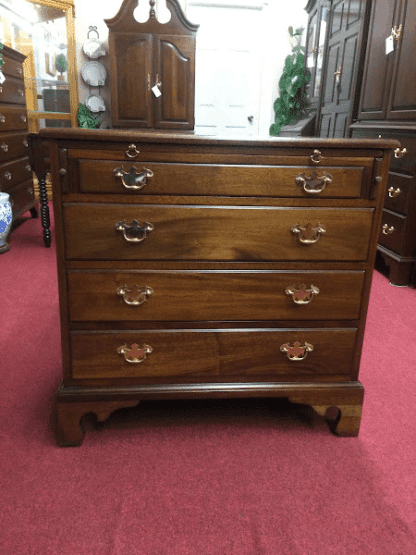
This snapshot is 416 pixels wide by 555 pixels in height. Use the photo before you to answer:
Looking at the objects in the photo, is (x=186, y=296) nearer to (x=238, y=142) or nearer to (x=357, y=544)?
(x=238, y=142)

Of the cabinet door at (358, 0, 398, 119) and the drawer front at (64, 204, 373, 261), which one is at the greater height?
the cabinet door at (358, 0, 398, 119)

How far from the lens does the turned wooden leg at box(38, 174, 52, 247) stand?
10.8 ft

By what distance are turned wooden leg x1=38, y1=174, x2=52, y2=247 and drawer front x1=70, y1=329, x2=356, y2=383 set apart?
219 centimetres

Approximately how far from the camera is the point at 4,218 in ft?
11.0

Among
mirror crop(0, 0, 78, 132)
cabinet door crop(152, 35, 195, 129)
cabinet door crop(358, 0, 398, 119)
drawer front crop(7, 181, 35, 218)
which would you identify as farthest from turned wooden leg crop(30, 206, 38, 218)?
cabinet door crop(358, 0, 398, 119)

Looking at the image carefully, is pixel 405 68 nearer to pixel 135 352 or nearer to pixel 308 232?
pixel 308 232

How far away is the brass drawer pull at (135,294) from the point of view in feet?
4.46

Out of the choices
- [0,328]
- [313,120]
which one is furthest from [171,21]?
[0,328]

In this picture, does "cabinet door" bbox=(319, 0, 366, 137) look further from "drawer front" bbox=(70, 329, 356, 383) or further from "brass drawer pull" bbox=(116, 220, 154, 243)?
"brass drawer pull" bbox=(116, 220, 154, 243)

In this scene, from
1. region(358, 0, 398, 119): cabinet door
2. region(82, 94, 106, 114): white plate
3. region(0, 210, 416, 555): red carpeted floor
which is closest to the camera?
region(0, 210, 416, 555): red carpeted floor

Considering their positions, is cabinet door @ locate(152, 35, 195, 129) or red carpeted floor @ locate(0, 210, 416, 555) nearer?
red carpeted floor @ locate(0, 210, 416, 555)

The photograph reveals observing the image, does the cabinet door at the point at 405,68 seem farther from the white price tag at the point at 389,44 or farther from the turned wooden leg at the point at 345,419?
the turned wooden leg at the point at 345,419

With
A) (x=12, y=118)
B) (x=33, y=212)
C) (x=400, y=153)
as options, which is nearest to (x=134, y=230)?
(x=400, y=153)

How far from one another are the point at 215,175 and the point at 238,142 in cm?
11
